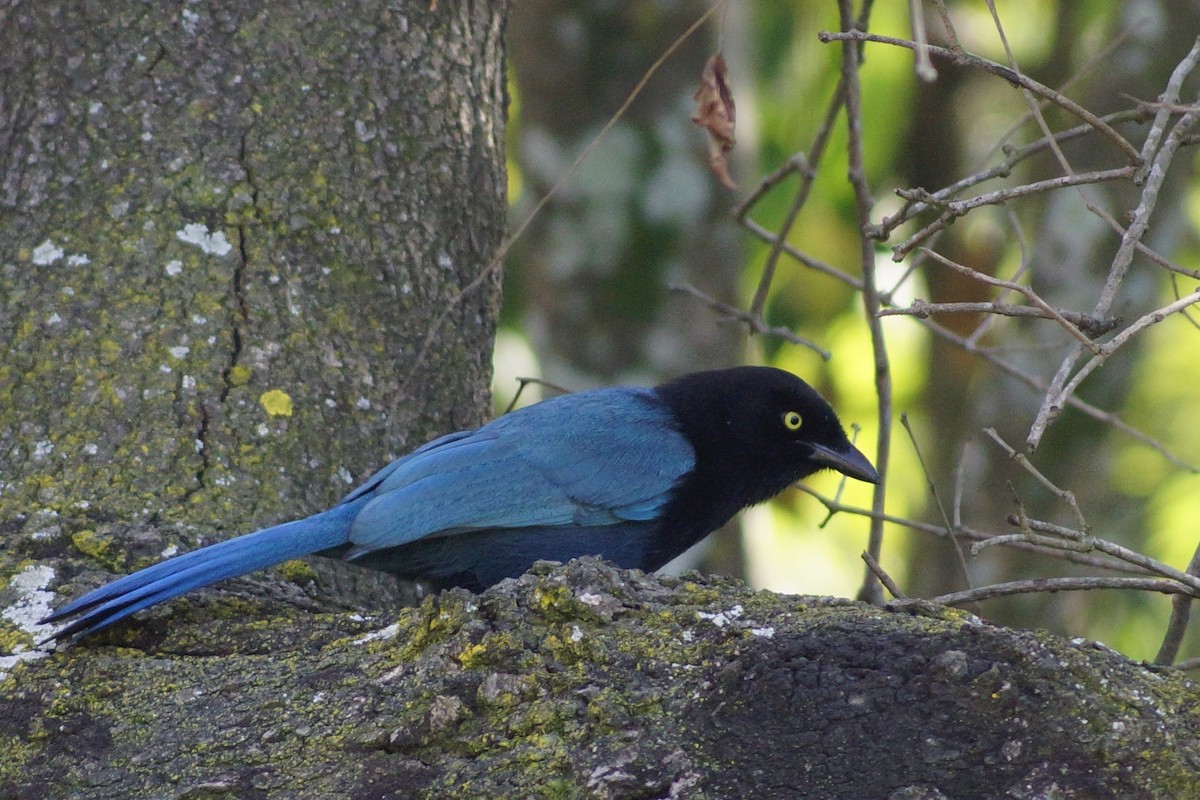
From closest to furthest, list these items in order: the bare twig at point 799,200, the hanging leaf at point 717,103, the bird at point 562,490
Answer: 1. the bird at point 562,490
2. the hanging leaf at point 717,103
3. the bare twig at point 799,200

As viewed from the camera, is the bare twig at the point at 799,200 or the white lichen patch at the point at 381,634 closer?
the white lichen patch at the point at 381,634

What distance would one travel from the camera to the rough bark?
2168mm

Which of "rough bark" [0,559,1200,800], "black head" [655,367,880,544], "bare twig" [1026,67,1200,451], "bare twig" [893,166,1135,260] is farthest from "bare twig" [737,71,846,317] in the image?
"rough bark" [0,559,1200,800]

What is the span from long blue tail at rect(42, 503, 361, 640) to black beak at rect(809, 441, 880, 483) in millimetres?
2029

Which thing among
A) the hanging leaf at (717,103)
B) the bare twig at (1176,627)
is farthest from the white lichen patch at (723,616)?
the hanging leaf at (717,103)

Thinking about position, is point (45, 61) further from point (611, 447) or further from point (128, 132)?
point (611, 447)

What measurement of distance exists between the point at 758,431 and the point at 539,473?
1040 mm

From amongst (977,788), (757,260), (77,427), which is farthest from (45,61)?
(757,260)

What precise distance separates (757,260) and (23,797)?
697 cm

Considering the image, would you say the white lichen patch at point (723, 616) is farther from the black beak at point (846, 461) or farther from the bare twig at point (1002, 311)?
the black beak at point (846, 461)

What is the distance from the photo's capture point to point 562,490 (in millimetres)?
4234

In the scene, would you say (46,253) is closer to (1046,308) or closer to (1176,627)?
(1046,308)

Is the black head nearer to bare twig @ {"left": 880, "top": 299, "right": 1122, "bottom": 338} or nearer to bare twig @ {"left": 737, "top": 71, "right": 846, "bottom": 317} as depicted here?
bare twig @ {"left": 737, "top": 71, "right": 846, "bottom": 317}

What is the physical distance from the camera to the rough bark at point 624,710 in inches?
85.4
